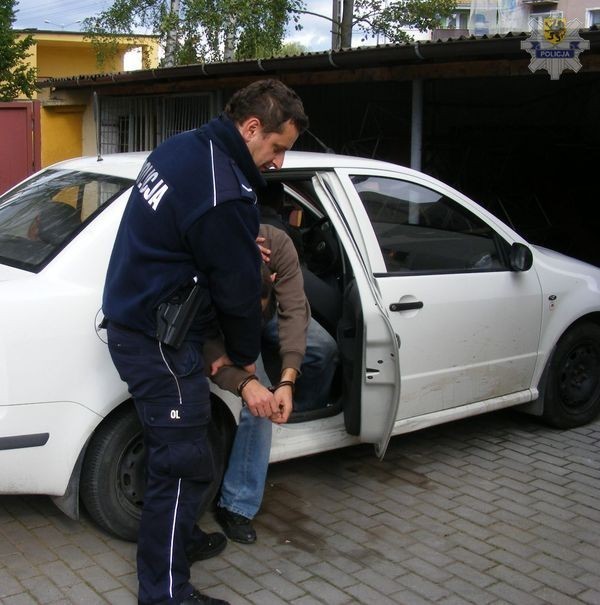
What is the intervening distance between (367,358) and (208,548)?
1.09 meters

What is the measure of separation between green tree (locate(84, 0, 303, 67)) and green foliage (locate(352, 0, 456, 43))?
7.20 feet

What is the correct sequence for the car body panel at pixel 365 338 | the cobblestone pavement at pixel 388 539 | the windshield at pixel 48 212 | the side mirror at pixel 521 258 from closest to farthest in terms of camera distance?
1. the car body panel at pixel 365 338
2. the cobblestone pavement at pixel 388 539
3. the windshield at pixel 48 212
4. the side mirror at pixel 521 258

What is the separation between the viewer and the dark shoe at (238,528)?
3766 millimetres

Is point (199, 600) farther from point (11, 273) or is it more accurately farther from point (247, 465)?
point (11, 273)

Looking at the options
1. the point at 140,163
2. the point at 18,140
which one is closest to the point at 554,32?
the point at 140,163

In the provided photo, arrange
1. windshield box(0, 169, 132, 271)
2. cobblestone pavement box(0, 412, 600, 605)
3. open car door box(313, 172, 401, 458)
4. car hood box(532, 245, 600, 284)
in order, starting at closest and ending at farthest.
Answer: cobblestone pavement box(0, 412, 600, 605)
windshield box(0, 169, 132, 271)
open car door box(313, 172, 401, 458)
car hood box(532, 245, 600, 284)

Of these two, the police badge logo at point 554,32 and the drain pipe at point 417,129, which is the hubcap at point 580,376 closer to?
the police badge logo at point 554,32

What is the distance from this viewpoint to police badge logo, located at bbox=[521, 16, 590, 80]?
6.12 m

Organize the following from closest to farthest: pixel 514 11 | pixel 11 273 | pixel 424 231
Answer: pixel 11 273 → pixel 424 231 → pixel 514 11

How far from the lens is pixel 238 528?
12.4 feet

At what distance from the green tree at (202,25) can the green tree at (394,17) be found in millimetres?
1827

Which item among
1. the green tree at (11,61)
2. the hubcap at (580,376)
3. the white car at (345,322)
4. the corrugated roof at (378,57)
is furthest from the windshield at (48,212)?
the green tree at (11,61)

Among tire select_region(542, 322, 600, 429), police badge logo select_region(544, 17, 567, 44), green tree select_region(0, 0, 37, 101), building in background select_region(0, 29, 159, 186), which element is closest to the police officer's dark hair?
tire select_region(542, 322, 600, 429)

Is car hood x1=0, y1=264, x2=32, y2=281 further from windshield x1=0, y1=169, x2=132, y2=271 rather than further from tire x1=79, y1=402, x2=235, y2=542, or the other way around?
tire x1=79, y1=402, x2=235, y2=542
